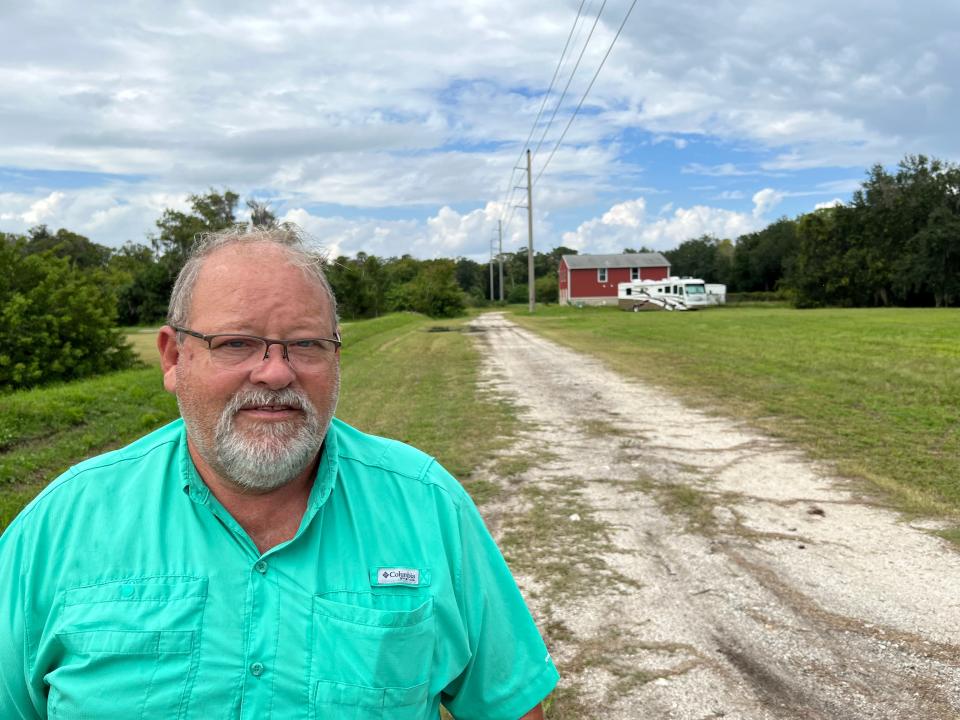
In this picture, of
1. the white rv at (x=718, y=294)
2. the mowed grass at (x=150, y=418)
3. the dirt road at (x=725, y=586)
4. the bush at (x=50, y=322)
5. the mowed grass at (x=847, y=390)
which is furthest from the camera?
the white rv at (x=718, y=294)

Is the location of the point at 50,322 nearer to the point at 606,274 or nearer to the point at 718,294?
the point at 718,294

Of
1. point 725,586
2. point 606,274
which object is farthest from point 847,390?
point 606,274

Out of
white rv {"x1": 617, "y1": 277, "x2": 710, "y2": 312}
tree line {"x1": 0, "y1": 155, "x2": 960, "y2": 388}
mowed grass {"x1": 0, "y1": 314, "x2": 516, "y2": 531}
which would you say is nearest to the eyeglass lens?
mowed grass {"x1": 0, "y1": 314, "x2": 516, "y2": 531}

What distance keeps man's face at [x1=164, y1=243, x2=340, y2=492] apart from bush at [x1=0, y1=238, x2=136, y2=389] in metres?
13.0

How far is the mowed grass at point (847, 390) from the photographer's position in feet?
23.0

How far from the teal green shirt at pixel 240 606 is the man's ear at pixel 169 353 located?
0.21 metres

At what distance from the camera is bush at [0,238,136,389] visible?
43.9 feet

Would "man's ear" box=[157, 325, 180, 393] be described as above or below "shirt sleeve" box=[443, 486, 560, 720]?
above

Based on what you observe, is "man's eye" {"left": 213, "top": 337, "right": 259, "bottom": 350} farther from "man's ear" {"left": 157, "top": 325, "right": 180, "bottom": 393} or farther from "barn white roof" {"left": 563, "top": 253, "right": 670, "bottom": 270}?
"barn white roof" {"left": 563, "top": 253, "right": 670, "bottom": 270}

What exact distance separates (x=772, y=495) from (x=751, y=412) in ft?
12.7

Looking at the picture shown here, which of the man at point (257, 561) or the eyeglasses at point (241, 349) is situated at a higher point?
the eyeglasses at point (241, 349)

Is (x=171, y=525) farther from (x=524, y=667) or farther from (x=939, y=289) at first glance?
(x=939, y=289)

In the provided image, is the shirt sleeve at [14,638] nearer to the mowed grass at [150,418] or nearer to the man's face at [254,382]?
the man's face at [254,382]

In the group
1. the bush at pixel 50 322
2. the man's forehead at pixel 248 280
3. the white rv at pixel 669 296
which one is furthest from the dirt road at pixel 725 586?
the white rv at pixel 669 296
